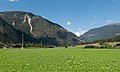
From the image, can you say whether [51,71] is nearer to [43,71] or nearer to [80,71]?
[43,71]

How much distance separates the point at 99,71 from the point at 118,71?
1365 millimetres

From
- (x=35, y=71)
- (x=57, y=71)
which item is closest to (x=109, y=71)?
(x=57, y=71)

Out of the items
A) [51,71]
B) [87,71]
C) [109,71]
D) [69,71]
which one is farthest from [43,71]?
[109,71]

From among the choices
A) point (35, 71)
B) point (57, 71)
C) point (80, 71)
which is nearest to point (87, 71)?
point (80, 71)

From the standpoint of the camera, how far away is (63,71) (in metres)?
20.7

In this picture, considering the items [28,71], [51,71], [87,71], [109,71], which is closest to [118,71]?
[109,71]

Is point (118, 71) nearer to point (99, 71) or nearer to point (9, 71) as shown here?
point (99, 71)

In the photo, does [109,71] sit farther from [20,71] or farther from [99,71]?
[20,71]

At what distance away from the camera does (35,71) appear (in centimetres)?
2067

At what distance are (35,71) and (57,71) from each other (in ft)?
5.21

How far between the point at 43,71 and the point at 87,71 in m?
3.20

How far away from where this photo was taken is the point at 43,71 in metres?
20.8

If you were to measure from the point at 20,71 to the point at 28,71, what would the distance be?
0.57 m

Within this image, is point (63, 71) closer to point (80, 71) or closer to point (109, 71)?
point (80, 71)
